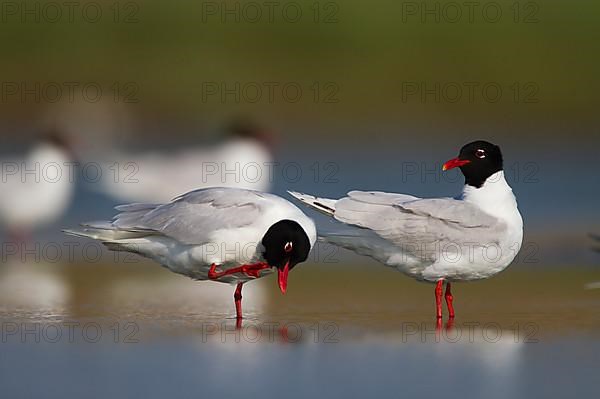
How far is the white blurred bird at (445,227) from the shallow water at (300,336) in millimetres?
291

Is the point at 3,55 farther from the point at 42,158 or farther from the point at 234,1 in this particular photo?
the point at 42,158

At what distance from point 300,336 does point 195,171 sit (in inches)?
182

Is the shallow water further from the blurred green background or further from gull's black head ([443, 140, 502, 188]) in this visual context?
the blurred green background

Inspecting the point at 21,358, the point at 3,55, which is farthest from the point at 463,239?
the point at 3,55

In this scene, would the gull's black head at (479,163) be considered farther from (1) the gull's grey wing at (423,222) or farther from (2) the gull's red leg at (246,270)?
(2) the gull's red leg at (246,270)

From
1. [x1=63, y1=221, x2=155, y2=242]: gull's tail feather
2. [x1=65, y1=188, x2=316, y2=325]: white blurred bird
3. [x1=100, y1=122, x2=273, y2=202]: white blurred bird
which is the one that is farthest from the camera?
[x1=100, y1=122, x2=273, y2=202]: white blurred bird

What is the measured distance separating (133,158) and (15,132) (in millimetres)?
2825

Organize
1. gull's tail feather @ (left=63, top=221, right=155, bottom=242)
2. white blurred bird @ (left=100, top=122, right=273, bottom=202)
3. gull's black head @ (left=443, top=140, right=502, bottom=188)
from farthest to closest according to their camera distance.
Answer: white blurred bird @ (left=100, top=122, right=273, bottom=202)
gull's tail feather @ (left=63, top=221, right=155, bottom=242)
gull's black head @ (left=443, top=140, right=502, bottom=188)

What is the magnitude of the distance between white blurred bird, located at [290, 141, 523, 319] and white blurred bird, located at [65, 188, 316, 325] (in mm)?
258

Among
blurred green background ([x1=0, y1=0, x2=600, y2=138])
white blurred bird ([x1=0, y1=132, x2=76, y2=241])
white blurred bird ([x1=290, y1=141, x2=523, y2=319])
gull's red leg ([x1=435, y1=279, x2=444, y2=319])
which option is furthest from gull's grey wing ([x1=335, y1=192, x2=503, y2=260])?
blurred green background ([x1=0, y1=0, x2=600, y2=138])

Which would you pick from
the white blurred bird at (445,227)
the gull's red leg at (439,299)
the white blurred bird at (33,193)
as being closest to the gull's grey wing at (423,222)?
the white blurred bird at (445,227)

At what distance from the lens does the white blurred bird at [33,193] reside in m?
12.4

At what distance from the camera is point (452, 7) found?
768 inches

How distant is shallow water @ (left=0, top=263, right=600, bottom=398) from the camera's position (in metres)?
7.10
